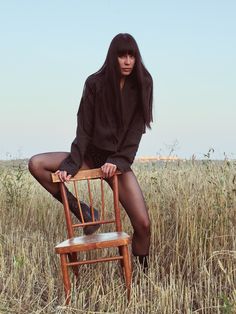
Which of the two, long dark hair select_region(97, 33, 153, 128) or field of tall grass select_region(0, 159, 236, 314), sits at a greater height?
long dark hair select_region(97, 33, 153, 128)

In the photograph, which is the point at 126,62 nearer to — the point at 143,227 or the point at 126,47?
the point at 126,47

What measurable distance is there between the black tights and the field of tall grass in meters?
0.20

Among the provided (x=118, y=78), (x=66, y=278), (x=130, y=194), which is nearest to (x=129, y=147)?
(x=130, y=194)

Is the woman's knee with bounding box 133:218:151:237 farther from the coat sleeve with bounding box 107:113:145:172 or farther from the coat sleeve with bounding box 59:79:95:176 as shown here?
the coat sleeve with bounding box 59:79:95:176

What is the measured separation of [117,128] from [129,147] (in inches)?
5.4

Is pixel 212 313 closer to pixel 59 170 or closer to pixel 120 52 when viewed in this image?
pixel 59 170

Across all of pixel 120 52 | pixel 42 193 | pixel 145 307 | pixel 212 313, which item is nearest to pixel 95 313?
pixel 145 307

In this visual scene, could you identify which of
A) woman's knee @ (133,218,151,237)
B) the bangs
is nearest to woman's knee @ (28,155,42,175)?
woman's knee @ (133,218,151,237)

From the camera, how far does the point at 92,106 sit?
3736 millimetres

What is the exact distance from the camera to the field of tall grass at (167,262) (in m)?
3.24

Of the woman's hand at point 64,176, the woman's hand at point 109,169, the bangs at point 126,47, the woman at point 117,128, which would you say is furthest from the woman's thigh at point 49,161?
the bangs at point 126,47

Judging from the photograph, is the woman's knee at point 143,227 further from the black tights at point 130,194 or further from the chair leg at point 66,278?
the chair leg at point 66,278

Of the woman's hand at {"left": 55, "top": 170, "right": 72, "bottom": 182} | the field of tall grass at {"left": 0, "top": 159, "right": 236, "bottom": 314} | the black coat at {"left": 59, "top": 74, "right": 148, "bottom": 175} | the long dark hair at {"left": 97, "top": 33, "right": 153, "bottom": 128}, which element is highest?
the long dark hair at {"left": 97, "top": 33, "right": 153, "bottom": 128}

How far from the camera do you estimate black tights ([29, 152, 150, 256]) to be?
3568 millimetres
